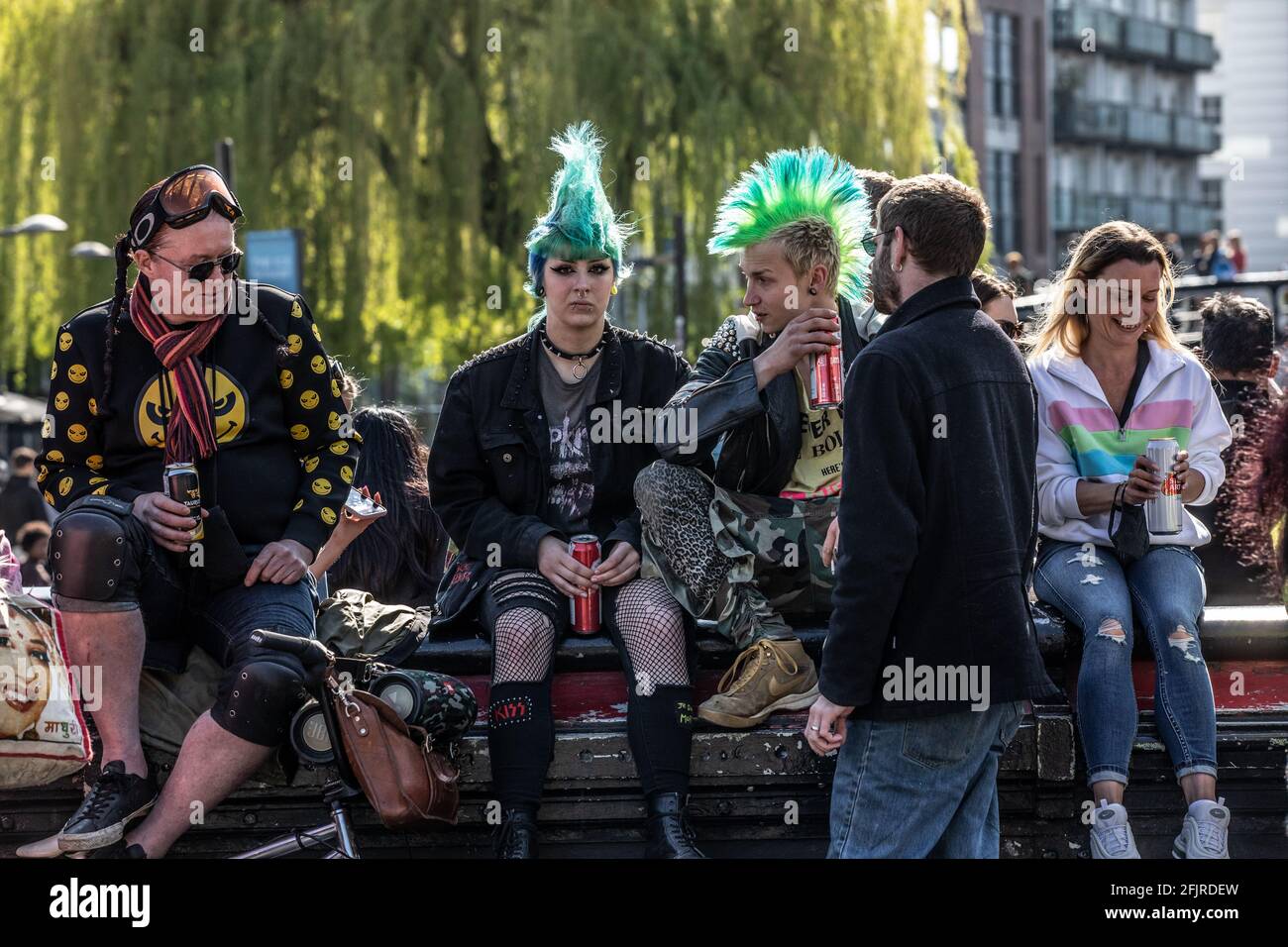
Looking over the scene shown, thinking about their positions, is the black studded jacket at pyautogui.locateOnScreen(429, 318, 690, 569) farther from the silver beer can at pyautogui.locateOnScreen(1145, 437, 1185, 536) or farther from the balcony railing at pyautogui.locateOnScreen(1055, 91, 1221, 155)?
the balcony railing at pyautogui.locateOnScreen(1055, 91, 1221, 155)

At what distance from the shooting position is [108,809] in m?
4.31

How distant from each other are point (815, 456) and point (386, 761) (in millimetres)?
1575

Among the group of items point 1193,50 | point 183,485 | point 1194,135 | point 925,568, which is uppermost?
point 1193,50

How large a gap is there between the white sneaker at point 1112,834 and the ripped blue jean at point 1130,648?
0.09 meters

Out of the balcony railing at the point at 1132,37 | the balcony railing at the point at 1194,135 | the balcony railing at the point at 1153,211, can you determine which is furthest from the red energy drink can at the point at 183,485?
the balcony railing at the point at 1194,135

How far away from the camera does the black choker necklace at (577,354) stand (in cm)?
519

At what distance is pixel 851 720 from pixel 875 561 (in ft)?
1.41

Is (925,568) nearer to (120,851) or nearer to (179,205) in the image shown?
(120,851)

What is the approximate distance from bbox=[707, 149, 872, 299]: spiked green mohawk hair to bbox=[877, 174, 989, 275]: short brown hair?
2.99ft

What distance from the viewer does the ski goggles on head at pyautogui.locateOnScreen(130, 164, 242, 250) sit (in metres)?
4.65

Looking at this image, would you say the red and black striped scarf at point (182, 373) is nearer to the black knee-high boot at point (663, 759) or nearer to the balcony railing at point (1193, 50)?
the black knee-high boot at point (663, 759)

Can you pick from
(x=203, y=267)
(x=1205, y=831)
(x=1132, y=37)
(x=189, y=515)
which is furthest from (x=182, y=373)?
(x=1132, y=37)

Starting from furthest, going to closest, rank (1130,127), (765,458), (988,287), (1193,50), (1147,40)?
(1193,50) < (1147,40) < (1130,127) < (988,287) < (765,458)

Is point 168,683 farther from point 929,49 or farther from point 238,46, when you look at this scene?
point 929,49
